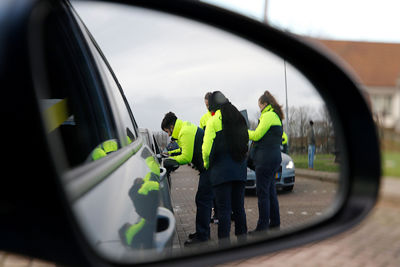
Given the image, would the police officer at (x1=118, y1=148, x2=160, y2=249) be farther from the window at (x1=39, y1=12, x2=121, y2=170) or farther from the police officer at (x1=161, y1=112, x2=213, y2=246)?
the police officer at (x1=161, y1=112, x2=213, y2=246)

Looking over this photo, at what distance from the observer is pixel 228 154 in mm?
3729

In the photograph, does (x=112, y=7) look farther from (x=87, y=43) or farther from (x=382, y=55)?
(x=382, y=55)

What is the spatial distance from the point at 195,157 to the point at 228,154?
0.32 meters

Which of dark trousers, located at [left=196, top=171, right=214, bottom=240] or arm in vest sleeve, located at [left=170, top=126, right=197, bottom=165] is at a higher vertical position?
arm in vest sleeve, located at [left=170, top=126, right=197, bottom=165]

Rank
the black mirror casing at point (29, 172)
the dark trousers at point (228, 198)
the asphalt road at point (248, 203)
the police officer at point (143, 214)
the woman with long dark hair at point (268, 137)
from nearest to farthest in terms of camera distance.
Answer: the black mirror casing at point (29, 172) < the police officer at point (143, 214) < the asphalt road at point (248, 203) < the woman with long dark hair at point (268, 137) < the dark trousers at point (228, 198)

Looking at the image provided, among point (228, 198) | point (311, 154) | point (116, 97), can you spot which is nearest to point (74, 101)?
point (116, 97)

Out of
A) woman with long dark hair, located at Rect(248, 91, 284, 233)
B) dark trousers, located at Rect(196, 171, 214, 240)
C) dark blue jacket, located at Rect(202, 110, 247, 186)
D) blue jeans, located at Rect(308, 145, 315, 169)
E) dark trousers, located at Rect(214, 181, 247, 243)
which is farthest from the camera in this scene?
dark trousers, located at Rect(196, 171, 214, 240)

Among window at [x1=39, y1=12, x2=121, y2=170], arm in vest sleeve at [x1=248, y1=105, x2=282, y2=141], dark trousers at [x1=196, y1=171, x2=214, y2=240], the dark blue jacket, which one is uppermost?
window at [x1=39, y1=12, x2=121, y2=170]

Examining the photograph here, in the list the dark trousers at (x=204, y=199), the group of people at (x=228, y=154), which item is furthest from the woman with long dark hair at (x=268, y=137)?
the dark trousers at (x=204, y=199)

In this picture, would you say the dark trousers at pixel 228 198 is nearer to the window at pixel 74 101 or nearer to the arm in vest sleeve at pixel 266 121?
the arm in vest sleeve at pixel 266 121

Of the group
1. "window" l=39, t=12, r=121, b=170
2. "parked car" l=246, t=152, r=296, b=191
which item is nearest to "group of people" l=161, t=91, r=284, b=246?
"parked car" l=246, t=152, r=296, b=191

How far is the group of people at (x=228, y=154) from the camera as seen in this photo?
10.0ft

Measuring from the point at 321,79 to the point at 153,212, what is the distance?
0.77 m

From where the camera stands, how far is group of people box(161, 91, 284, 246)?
305 centimetres
